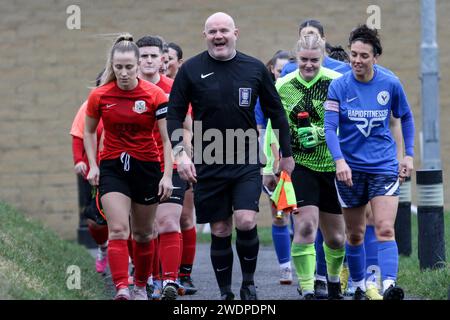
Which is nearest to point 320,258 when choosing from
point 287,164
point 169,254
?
point 169,254

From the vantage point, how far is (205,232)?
18922mm

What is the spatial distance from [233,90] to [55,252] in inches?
179

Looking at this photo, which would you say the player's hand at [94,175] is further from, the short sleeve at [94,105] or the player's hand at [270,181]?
the player's hand at [270,181]

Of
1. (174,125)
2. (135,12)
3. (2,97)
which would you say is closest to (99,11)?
(135,12)

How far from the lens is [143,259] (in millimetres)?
9625

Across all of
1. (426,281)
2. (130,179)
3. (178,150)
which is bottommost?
(426,281)

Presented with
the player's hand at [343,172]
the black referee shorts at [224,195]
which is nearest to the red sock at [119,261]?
the black referee shorts at [224,195]

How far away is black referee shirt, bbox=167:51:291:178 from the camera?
351 inches

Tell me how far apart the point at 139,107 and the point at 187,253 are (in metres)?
2.45

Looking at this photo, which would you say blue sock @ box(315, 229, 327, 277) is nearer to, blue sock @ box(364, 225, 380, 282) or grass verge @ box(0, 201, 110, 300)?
blue sock @ box(364, 225, 380, 282)

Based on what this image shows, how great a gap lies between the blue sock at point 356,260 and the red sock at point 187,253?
6.07 ft

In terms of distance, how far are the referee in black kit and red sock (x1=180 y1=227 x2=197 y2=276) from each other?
2067 millimetres

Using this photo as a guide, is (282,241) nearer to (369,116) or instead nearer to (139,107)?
(369,116)

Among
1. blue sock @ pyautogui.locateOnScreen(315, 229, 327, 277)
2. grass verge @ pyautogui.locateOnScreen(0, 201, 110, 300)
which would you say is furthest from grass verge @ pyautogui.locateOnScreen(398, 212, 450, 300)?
grass verge @ pyautogui.locateOnScreen(0, 201, 110, 300)
